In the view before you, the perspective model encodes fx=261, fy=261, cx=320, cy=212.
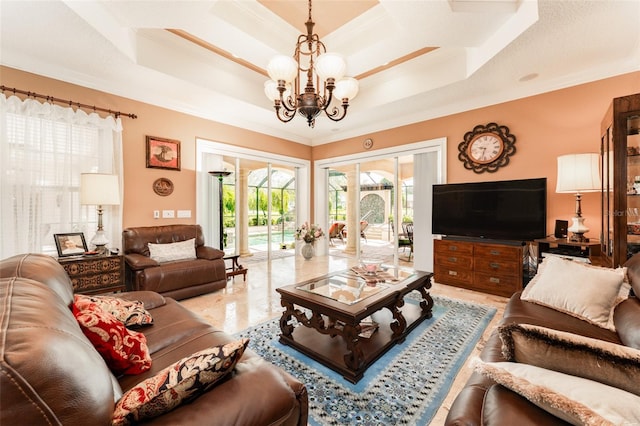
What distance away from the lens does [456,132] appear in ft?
13.8

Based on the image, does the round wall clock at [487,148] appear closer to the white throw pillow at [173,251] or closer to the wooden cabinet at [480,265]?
the wooden cabinet at [480,265]

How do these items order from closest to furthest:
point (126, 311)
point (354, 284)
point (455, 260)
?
point (126, 311)
point (354, 284)
point (455, 260)

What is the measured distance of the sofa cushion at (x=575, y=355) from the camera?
0.76m

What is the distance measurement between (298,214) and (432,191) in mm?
3248

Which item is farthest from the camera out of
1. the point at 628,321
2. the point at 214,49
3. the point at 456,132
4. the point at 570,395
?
the point at 456,132

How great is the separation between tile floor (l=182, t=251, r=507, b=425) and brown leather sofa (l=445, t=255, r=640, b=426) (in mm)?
537

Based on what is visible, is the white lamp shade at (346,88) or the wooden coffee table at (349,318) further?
the white lamp shade at (346,88)

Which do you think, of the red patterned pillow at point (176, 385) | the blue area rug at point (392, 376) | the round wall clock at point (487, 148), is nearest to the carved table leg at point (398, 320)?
the blue area rug at point (392, 376)

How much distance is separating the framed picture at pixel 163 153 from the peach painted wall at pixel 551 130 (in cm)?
445

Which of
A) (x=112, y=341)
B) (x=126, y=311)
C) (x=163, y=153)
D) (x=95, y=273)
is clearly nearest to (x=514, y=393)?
(x=112, y=341)

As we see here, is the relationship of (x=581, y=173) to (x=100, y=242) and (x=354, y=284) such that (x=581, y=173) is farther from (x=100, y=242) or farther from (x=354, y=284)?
(x=100, y=242)

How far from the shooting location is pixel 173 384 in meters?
0.85

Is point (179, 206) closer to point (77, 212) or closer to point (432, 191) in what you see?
point (77, 212)

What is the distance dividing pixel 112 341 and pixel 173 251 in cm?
273
